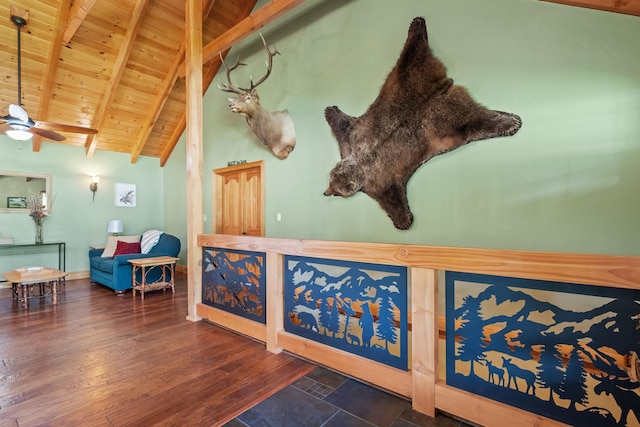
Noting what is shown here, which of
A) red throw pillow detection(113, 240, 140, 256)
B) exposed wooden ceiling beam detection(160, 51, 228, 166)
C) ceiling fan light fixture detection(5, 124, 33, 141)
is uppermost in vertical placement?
exposed wooden ceiling beam detection(160, 51, 228, 166)

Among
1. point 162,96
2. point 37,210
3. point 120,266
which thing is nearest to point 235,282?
point 120,266

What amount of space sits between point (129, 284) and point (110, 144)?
3.31 meters

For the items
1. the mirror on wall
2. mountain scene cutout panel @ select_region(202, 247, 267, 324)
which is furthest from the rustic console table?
mountain scene cutout panel @ select_region(202, 247, 267, 324)

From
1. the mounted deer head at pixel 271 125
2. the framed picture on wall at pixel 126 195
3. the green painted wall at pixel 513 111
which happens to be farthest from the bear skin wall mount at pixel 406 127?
the framed picture on wall at pixel 126 195

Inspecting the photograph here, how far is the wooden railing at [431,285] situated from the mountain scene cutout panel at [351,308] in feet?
0.20

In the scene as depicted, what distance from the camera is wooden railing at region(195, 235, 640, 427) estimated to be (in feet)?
4.39

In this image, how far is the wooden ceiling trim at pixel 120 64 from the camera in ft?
13.9

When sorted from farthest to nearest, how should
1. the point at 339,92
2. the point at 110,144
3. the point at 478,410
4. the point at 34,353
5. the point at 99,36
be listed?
the point at 110,144 < the point at 99,36 < the point at 339,92 < the point at 34,353 < the point at 478,410

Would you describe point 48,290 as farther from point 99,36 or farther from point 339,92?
point 339,92

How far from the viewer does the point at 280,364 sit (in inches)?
93.0

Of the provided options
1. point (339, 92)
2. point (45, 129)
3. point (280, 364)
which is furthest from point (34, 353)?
point (339, 92)

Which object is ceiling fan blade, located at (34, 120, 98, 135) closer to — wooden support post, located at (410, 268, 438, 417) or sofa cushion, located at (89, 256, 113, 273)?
sofa cushion, located at (89, 256, 113, 273)

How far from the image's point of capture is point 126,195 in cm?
663

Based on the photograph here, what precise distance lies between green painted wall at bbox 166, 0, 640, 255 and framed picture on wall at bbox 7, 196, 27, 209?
540 cm
